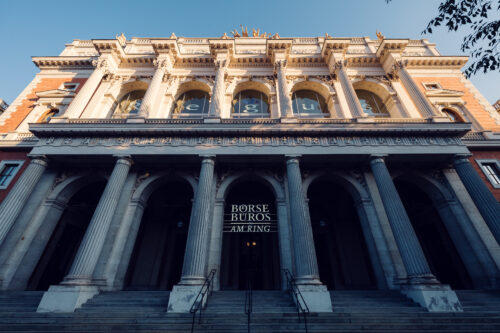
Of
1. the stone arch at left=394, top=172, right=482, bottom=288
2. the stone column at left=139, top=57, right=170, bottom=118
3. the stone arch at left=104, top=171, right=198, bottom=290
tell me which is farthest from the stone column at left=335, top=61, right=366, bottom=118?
the stone column at left=139, top=57, right=170, bottom=118

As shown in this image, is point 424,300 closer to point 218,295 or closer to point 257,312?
point 257,312

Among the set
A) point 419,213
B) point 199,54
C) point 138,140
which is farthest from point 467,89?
point 138,140

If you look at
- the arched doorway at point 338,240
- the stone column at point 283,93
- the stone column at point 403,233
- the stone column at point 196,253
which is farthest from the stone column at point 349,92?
the stone column at point 196,253

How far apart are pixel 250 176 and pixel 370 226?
6580 mm

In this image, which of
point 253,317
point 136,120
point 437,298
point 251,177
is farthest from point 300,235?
point 136,120

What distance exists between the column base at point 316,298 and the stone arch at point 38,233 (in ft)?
39.3

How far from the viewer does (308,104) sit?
16.6 m

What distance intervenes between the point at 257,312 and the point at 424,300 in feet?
19.3

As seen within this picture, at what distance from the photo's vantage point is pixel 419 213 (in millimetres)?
14352

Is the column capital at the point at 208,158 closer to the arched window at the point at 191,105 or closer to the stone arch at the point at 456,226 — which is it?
the arched window at the point at 191,105

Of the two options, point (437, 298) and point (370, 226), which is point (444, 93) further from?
point (437, 298)

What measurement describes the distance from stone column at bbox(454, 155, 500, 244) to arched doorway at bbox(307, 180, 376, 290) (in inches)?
209

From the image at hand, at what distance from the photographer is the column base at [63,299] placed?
24.5ft

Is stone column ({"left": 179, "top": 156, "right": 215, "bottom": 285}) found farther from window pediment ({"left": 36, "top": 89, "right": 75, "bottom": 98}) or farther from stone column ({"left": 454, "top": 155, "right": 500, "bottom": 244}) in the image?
window pediment ({"left": 36, "top": 89, "right": 75, "bottom": 98})
